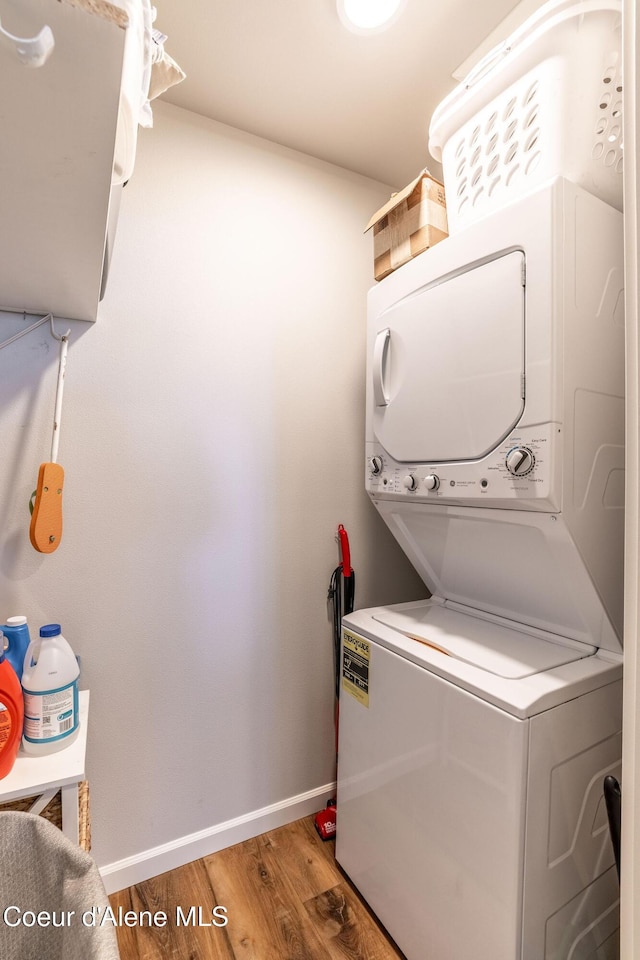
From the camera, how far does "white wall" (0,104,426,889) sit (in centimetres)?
148

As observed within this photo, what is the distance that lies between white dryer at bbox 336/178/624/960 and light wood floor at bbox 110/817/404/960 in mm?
136

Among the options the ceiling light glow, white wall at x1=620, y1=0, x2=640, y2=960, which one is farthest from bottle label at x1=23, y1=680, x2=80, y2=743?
the ceiling light glow

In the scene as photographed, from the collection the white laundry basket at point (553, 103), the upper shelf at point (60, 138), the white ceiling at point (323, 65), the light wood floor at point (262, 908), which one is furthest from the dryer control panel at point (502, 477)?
the light wood floor at point (262, 908)

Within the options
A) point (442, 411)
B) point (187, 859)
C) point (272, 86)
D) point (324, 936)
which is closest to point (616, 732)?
point (442, 411)

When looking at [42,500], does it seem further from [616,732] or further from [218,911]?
[616,732]

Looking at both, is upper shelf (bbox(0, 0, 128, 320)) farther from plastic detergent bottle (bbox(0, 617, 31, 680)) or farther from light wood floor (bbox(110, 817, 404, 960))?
light wood floor (bbox(110, 817, 404, 960))

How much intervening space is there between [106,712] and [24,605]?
0.45 meters

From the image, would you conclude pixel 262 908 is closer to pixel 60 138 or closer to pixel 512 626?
pixel 512 626

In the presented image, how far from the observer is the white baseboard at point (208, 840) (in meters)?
1.53

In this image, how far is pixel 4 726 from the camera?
1.06 m

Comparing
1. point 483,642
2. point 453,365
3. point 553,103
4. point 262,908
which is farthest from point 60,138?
point 262,908

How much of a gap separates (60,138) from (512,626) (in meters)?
1.54

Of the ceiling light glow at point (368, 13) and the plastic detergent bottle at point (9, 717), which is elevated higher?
the ceiling light glow at point (368, 13)

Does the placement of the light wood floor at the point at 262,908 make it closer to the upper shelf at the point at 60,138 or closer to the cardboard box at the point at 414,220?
the upper shelf at the point at 60,138
